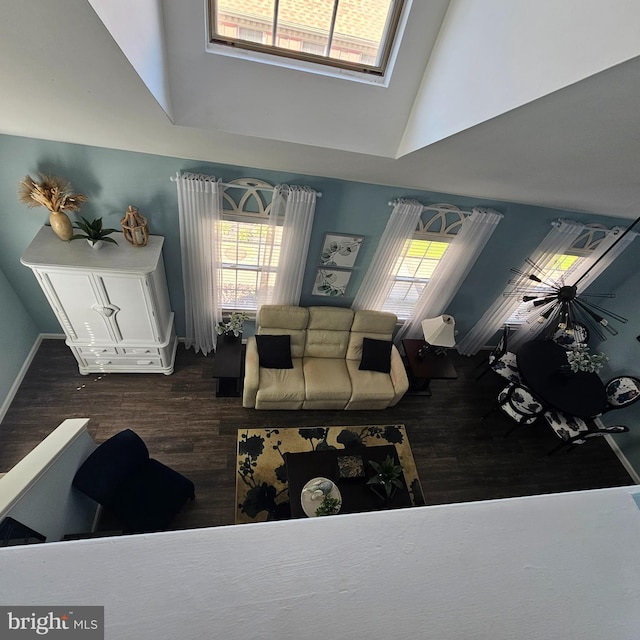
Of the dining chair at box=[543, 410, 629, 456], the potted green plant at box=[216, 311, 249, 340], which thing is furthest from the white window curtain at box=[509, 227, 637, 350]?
the potted green plant at box=[216, 311, 249, 340]

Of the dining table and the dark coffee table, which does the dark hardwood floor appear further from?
the dining table

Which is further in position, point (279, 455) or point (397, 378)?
point (397, 378)

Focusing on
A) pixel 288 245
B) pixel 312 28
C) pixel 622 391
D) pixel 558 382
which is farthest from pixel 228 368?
pixel 622 391

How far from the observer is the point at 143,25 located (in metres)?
1.76

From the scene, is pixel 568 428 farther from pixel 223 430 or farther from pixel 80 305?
pixel 80 305

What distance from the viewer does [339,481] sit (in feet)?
10.6

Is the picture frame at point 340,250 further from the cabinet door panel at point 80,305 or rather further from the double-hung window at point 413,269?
the cabinet door panel at point 80,305

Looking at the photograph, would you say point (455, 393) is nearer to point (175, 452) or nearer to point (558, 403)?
point (558, 403)

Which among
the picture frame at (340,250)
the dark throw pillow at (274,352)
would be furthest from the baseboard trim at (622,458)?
the dark throw pillow at (274,352)

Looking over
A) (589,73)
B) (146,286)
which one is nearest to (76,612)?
(589,73)

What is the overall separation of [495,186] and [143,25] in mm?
2871

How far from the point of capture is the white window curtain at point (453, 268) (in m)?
3.70

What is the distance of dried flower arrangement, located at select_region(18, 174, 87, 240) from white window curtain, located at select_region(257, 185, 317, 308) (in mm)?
1684

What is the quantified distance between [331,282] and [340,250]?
17.3 inches
